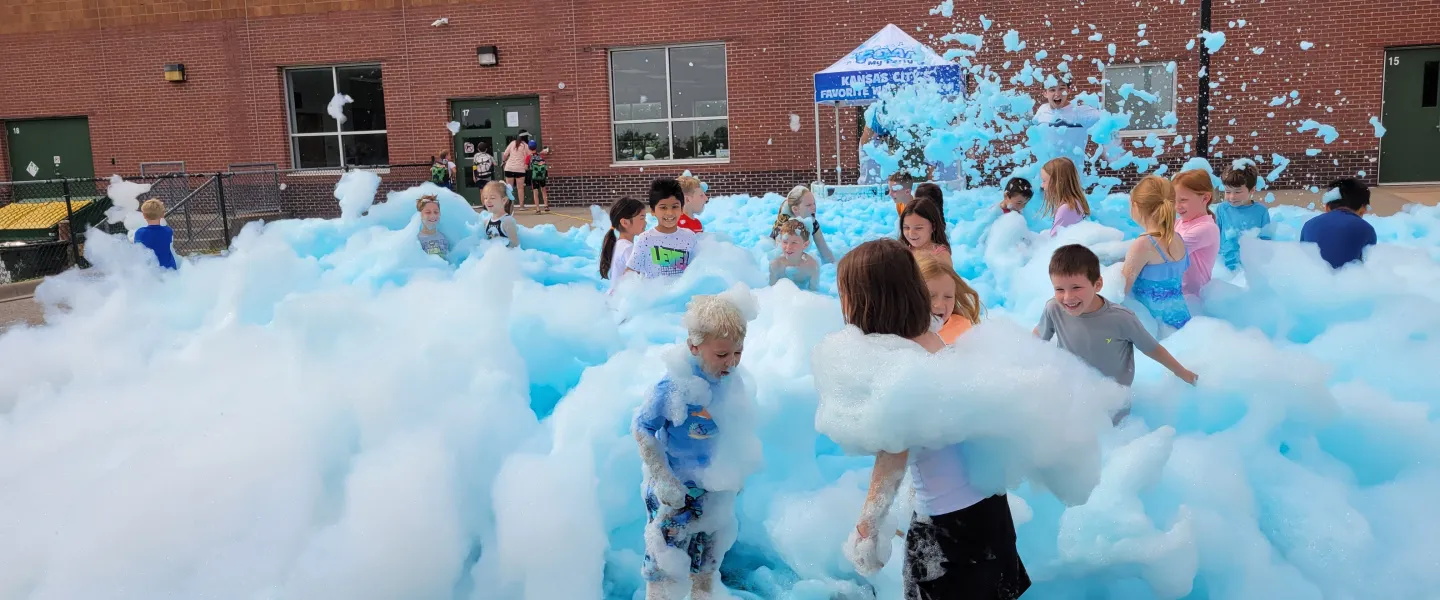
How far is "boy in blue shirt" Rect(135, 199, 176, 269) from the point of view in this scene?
27.2 feet

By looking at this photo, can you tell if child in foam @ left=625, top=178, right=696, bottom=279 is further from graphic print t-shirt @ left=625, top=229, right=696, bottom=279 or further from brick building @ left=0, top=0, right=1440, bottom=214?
brick building @ left=0, top=0, right=1440, bottom=214

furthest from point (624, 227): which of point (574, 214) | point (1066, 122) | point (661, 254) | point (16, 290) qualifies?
point (574, 214)

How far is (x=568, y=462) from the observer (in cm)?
381

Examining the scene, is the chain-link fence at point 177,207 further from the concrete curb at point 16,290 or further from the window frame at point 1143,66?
the window frame at point 1143,66

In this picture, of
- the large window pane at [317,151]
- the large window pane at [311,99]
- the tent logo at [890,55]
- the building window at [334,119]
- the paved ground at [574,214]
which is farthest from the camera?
the large window pane at [317,151]

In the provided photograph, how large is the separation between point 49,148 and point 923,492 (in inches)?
897

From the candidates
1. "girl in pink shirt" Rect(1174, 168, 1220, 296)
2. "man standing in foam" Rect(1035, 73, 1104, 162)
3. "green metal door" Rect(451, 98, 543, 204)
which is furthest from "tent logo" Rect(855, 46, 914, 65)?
"green metal door" Rect(451, 98, 543, 204)

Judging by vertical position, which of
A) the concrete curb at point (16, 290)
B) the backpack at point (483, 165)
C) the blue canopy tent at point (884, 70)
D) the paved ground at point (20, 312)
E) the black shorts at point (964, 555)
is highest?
the blue canopy tent at point (884, 70)

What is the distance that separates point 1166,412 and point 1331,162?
48.9 ft

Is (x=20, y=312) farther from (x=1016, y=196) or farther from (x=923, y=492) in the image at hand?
(x=923, y=492)

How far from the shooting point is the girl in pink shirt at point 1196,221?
187 inches

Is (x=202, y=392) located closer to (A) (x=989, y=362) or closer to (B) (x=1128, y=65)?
(A) (x=989, y=362)

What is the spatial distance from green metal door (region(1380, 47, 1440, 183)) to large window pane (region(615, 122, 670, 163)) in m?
11.7

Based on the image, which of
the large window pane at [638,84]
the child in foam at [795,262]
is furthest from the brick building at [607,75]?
the child in foam at [795,262]
